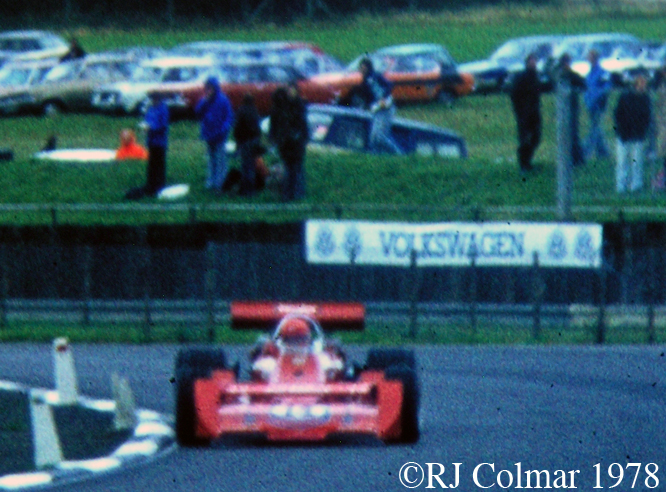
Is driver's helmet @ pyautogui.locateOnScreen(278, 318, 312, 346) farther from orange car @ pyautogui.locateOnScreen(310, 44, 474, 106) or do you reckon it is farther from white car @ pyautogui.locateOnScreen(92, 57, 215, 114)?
orange car @ pyautogui.locateOnScreen(310, 44, 474, 106)

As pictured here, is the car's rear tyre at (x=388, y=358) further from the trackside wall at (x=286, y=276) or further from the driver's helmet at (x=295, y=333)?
the trackside wall at (x=286, y=276)

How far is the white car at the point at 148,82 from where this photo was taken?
36000 mm

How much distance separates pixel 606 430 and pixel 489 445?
4.17 feet

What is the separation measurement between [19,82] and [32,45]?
18.0ft

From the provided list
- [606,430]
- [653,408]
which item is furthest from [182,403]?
[653,408]

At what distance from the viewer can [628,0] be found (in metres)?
45.9

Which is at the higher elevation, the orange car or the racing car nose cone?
the orange car

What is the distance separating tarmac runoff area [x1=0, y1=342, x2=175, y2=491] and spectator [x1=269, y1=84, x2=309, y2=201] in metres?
8.99

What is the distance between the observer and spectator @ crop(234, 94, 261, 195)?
2544 cm

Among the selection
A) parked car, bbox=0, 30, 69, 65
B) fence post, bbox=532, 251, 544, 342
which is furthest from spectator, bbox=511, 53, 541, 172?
parked car, bbox=0, 30, 69, 65

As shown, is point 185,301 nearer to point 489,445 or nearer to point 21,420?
point 21,420

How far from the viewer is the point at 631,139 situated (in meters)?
24.4

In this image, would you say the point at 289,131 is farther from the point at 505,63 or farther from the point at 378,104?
the point at 505,63

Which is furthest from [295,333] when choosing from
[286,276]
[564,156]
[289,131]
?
[289,131]
